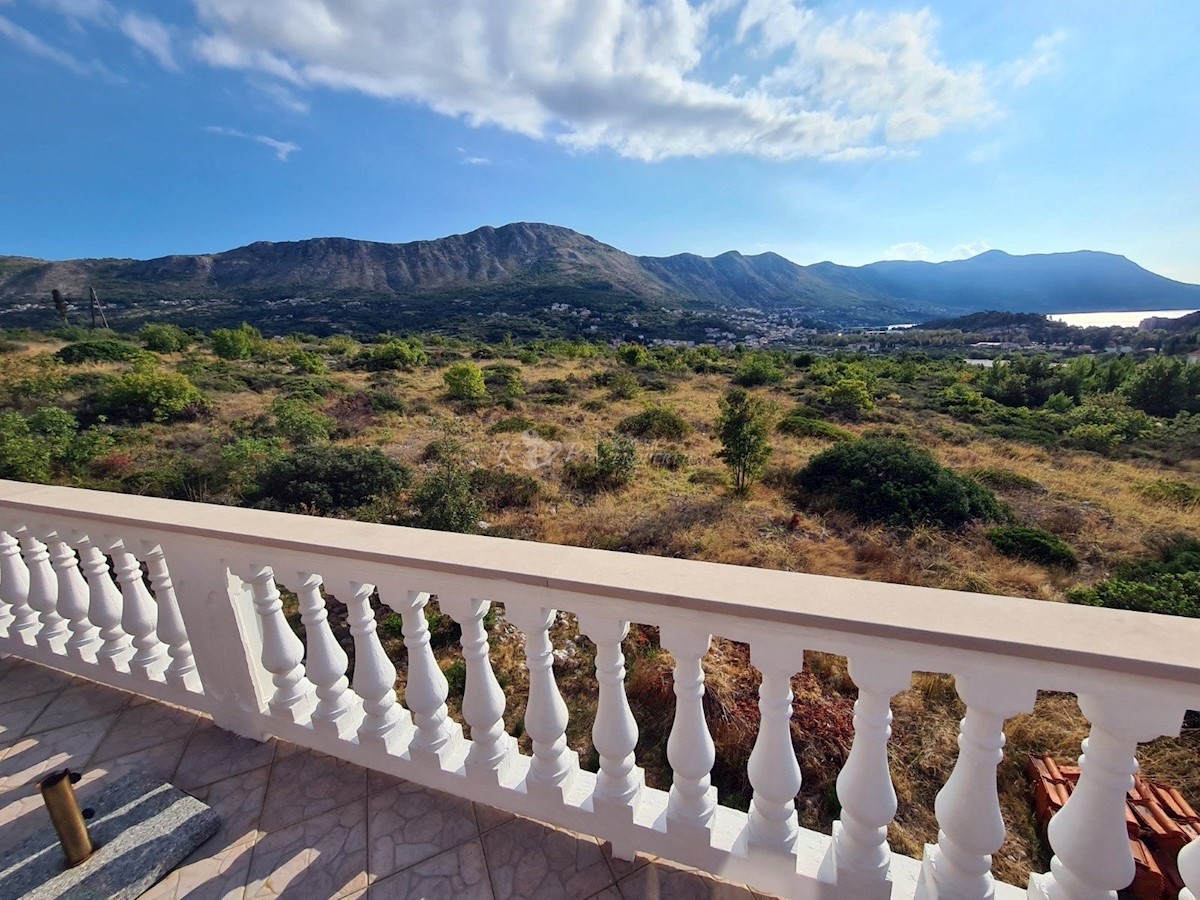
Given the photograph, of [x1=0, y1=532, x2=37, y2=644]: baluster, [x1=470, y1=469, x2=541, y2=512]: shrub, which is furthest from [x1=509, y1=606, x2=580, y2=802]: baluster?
[x1=470, y1=469, x2=541, y2=512]: shrub

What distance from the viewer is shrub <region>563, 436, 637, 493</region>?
686 centimetres

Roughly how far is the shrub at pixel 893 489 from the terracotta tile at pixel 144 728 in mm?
5931

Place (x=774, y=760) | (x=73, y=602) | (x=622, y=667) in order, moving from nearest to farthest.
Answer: (x=774, y=760) < (x=622, y=667) < (x=73, y=602)

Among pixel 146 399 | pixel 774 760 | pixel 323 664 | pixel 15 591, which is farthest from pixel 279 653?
pixel 146 399

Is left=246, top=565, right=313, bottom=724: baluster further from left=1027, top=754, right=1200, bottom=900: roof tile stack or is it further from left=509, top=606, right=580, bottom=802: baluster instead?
left=1027, top=754, right=1200, bottom=900: roof tile stack

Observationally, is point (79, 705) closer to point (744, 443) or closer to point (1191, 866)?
point (1191, 866)

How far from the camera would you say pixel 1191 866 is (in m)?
0.78

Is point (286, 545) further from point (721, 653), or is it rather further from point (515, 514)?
point (515, 514)

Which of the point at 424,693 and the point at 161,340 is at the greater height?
the point at 161,340

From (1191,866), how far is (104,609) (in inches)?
109

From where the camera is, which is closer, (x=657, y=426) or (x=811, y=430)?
(x=657, y=426)

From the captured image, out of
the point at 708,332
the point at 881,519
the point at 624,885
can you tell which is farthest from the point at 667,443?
the point at 708,332

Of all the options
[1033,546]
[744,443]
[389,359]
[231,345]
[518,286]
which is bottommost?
[1033,546]

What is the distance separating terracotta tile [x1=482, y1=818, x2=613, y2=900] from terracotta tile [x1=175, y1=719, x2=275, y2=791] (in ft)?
2.67
